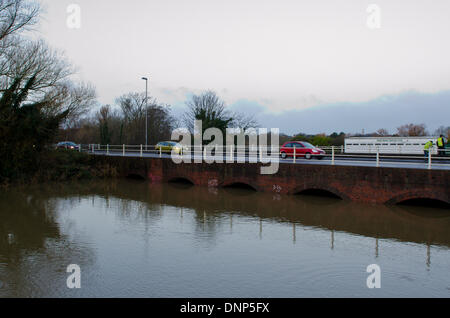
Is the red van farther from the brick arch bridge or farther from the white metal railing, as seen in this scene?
the brick arch bridge

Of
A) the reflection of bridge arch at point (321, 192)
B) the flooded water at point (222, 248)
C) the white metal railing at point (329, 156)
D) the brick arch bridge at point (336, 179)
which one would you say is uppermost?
the white metal railing at point (329, 156)

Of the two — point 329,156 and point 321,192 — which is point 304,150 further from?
point 321,192

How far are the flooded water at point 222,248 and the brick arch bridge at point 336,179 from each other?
0.77 meters

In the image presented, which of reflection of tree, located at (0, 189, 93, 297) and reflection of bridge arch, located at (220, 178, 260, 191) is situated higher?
reflection of bridge arch, located at (220, 178, 260, 191)

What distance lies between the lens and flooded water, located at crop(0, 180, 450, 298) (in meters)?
7.87

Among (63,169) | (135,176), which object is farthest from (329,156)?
(63,169)

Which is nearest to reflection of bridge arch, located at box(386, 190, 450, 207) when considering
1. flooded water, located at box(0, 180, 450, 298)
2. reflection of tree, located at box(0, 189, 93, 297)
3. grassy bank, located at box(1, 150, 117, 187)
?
flooded water, located at box(0, 180, 450, 298)

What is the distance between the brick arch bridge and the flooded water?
773 mm

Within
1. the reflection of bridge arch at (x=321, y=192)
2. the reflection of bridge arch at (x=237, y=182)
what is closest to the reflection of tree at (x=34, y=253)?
the reflection of bridge arch at (x=237, y=182)

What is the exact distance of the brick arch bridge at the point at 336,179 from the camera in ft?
53.4

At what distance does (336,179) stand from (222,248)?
1000cm

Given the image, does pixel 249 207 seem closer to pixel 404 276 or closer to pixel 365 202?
pixel 365 202

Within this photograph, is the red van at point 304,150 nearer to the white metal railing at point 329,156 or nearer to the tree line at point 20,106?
the white metal railing at point 329,156
